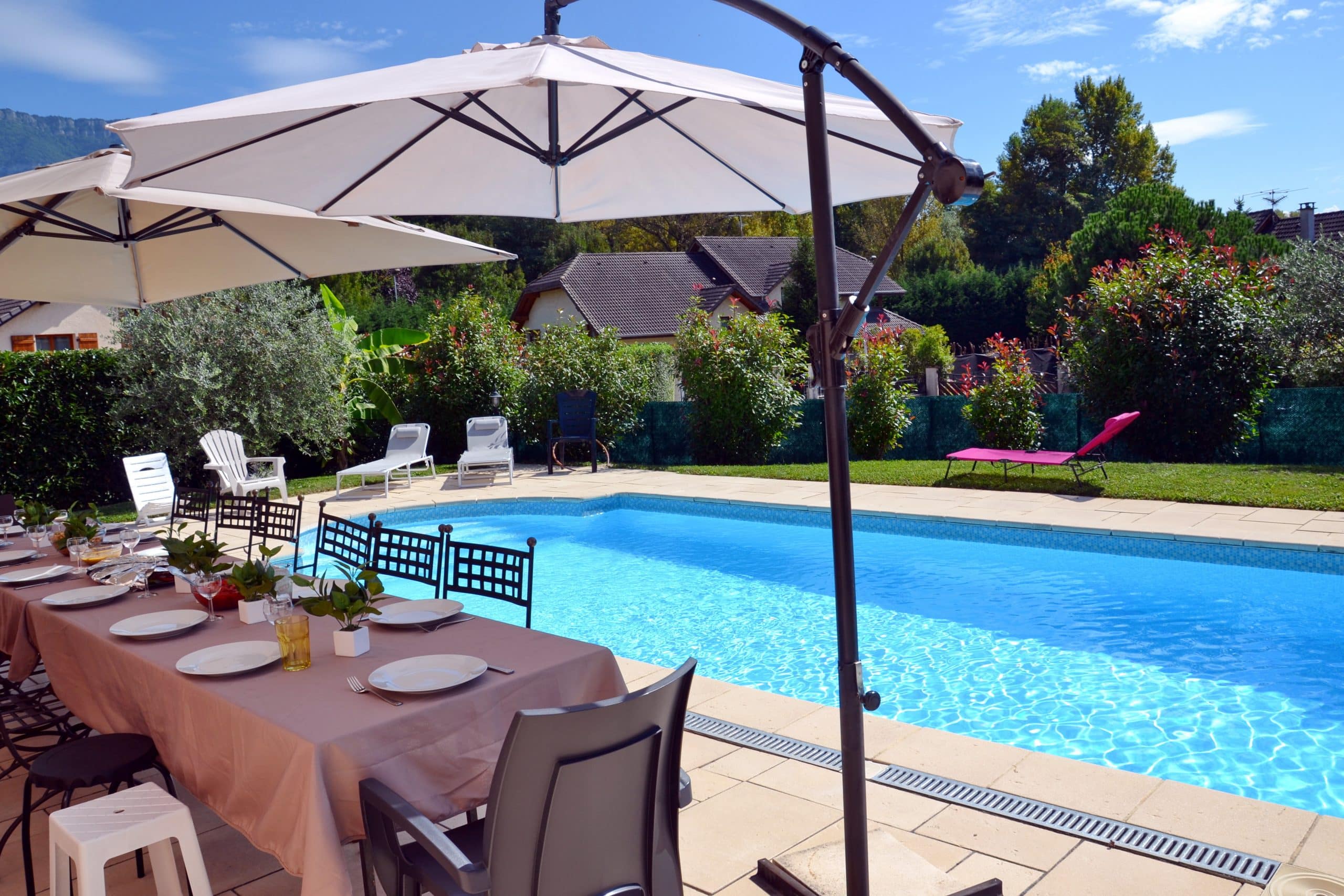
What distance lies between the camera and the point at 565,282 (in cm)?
3003

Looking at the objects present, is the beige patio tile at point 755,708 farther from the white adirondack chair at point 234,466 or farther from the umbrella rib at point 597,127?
the white adirondack chair at point 234,466

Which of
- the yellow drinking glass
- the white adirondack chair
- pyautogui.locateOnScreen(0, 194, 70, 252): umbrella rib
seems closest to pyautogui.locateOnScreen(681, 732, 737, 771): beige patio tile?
the yellow drinking glass

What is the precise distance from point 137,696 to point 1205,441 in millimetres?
12886

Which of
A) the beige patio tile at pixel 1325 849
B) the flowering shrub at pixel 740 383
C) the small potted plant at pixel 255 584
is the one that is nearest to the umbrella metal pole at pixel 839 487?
the beige patio tile at pixel 1325 849

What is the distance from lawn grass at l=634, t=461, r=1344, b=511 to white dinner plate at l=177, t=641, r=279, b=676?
236 inches

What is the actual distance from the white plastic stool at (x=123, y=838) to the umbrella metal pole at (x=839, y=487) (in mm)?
1688

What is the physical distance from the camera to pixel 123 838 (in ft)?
7.63

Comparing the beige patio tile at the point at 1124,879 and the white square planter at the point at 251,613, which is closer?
the beige patio tile at the point at 1124,879

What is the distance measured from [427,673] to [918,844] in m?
1.71

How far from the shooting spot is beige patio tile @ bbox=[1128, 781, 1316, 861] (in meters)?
2.95

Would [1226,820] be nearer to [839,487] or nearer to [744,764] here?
[744,764]

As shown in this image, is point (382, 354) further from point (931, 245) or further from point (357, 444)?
point (931, 245)

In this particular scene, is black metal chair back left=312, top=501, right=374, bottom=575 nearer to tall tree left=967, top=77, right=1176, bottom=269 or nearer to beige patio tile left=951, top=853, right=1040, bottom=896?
beige patio tile left=951, top=853, right=1040, bottom=896

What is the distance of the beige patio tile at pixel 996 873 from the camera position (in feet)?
9.10
